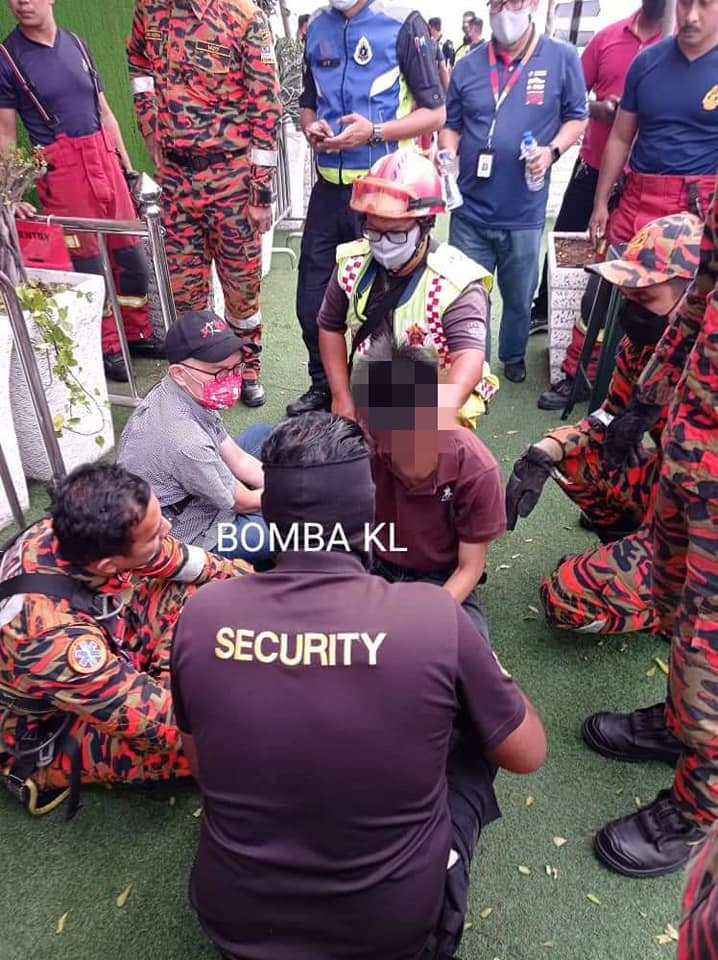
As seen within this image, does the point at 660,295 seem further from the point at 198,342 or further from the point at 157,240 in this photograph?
the point at 157,240

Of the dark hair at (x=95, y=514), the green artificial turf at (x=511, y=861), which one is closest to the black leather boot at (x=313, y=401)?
the green artificial turf at (x=511, y=861)

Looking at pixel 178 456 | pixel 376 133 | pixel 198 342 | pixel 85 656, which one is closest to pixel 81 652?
pixel 85 656

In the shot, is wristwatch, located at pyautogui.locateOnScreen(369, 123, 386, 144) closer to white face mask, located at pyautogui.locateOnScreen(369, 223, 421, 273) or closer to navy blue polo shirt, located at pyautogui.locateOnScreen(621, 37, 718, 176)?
white face mask, located at pyautogui.locateOnScreen(369, 223, 421, 273)

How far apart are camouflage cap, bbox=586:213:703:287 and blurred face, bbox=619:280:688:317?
23 millimetres

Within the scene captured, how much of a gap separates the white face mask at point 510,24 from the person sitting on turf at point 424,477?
229 centimetres

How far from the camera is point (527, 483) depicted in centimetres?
273

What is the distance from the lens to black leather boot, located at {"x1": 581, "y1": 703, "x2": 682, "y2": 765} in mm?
Result: 2256

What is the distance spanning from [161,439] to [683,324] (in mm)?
1654

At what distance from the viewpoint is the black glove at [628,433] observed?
2.55 meters

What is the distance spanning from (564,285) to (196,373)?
248cm

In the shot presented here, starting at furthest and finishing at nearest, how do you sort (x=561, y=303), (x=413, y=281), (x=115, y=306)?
(x=561, y=303) → (x=115, y=306) → (x=413, y=281)

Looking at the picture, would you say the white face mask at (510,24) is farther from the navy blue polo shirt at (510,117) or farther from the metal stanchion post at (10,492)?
the metal stanchion post at (10,492)

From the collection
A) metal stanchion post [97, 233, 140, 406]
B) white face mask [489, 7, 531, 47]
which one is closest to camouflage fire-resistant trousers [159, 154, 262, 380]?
metal stanchion post [97, 233, 140, 406]

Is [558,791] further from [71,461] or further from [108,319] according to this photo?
[108,319]
